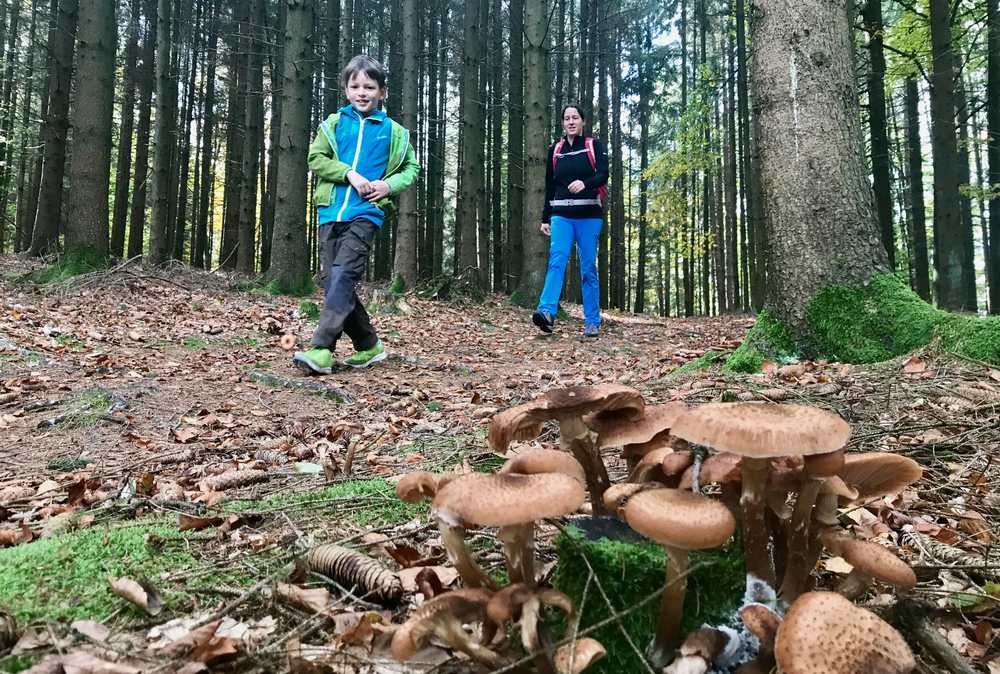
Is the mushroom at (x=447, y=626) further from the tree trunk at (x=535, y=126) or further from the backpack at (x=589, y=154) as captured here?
the tree trunk at (x=535, y=126)

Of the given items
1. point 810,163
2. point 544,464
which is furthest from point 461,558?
point 810,163

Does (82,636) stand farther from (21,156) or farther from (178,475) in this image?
(21,156)

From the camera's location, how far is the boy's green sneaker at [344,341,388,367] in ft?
20.9

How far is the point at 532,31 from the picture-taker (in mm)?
12352

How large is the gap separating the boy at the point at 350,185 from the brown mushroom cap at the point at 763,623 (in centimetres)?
499

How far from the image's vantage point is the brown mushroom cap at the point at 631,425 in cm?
159

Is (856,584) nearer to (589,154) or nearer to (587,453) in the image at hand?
(587,453)

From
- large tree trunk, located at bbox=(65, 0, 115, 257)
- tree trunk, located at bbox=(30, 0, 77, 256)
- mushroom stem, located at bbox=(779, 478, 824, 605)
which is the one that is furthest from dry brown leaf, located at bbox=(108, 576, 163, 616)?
tree trunk, located at bbox=(30, 0, 77, 256)

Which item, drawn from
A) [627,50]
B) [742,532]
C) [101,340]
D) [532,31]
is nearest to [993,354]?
[742,532]

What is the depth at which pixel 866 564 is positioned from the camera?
1352 mm

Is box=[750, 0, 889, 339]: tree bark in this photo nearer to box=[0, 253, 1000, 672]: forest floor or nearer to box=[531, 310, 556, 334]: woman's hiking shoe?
box=[0, 253, 1000, 672]: forest floor

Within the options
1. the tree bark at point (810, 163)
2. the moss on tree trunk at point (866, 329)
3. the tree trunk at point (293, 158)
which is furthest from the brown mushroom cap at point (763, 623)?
the tree trunk at point (293, 158)

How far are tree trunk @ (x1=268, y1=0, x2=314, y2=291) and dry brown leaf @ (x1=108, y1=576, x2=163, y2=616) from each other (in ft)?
33.7

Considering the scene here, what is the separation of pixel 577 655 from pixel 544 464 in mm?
401
